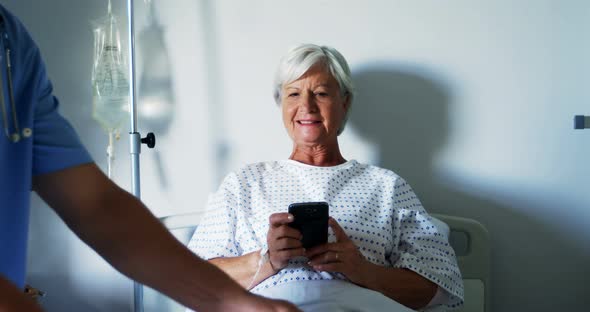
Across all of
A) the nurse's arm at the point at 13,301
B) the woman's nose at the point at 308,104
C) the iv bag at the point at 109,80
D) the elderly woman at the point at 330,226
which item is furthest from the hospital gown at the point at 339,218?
the nurse's arm at the point at 13,301

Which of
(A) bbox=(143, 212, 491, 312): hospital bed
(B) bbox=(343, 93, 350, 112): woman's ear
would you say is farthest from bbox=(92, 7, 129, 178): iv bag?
(B) bbox=(343, 93, 350, 112): woman's ear

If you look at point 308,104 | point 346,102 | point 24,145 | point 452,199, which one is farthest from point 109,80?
point 452,199

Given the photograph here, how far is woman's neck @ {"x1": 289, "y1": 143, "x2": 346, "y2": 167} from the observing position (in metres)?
1.54

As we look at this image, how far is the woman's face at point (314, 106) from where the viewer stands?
1494 mm

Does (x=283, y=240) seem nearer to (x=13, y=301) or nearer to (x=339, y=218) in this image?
(x=339, y=218)

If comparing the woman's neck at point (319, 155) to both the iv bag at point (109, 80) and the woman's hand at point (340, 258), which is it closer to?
the woman's hand at point (340, 258)

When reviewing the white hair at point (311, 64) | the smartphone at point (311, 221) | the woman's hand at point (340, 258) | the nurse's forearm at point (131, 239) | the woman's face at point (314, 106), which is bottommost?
the woman's hand at point (340, 258)

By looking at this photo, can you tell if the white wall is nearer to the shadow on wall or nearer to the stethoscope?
the shadow on wall

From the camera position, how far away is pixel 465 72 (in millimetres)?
1645

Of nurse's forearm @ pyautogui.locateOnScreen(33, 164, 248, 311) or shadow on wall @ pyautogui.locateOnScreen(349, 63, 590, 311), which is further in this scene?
shadow on wall @ pyautogui.locateOnScreen(349, 63, 590, 311)

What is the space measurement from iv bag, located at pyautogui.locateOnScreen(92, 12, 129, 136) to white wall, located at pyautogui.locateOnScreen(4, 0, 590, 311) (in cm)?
14

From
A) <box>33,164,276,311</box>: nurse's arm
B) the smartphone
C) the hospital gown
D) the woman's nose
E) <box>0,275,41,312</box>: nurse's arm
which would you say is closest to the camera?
<box>0,275,41,312</box>: nurse's arm

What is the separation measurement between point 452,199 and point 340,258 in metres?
0.61

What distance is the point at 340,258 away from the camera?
4.04 feet
